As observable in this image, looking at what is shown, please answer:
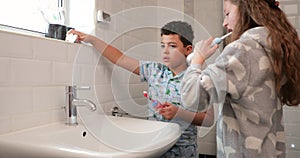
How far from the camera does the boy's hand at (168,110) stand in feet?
3.30

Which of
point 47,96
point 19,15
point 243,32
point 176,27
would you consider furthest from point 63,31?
point 243,32

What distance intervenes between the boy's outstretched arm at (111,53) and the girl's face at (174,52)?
0.48 ft

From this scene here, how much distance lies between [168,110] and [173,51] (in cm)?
27

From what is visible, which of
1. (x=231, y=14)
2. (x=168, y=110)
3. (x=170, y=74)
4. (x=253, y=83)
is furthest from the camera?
(x=170, y=74)

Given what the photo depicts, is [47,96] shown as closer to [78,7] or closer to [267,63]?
[78,7]

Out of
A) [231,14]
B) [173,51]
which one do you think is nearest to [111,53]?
[173,51]

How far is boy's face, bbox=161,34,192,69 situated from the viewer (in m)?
1.07

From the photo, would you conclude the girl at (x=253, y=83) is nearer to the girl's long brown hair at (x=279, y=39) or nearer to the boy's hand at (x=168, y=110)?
the girl's long brown hair at (x=279, y=39)

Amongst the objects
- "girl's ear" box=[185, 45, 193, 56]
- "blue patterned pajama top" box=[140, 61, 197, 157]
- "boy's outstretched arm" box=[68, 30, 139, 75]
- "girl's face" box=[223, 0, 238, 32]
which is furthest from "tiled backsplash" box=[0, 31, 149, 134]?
"girl's face" box=[223, 0, 238, 32]

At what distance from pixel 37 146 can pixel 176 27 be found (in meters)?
0.79

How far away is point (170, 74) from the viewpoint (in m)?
1.11

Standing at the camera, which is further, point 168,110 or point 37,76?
point 168,110

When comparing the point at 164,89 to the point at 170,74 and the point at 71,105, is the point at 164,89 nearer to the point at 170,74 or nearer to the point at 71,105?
the point at 170,74

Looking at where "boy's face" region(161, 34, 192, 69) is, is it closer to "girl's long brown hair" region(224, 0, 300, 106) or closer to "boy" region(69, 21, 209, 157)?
"boy" region(69, 21, 209, 157)
